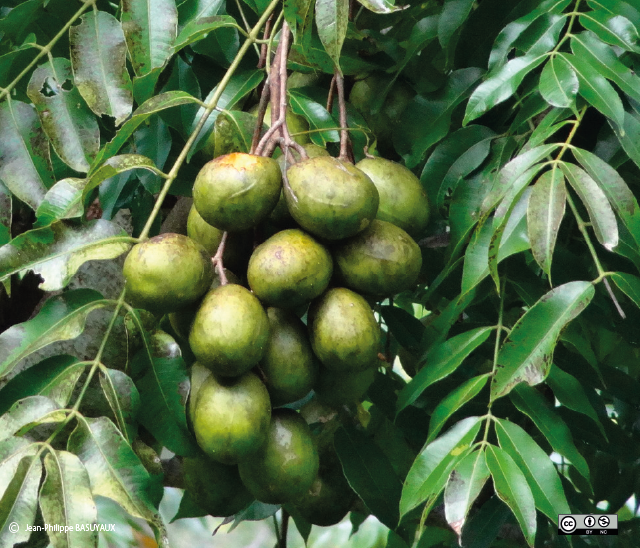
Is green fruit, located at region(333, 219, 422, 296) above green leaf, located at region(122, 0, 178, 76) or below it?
below

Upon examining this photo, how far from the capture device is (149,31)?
45.7 inches

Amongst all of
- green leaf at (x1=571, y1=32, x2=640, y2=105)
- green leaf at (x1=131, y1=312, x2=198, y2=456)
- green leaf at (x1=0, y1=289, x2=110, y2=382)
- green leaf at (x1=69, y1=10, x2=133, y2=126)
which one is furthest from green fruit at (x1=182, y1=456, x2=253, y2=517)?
green leaf at (x1=571, y1=32, x2=640, y2=105)

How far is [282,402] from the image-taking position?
1.07 metres

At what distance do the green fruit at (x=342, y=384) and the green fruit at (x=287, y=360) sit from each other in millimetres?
28

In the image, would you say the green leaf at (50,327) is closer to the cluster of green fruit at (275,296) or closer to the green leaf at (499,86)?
the cluster of green fruit at (275,296)

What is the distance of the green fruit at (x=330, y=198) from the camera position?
99 centimetres


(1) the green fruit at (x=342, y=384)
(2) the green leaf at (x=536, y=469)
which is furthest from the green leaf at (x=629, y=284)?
(1) the green fruit at (x=342, y=384)

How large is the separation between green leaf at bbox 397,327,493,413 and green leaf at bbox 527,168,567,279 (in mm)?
211

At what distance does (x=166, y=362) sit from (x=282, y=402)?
0.17m

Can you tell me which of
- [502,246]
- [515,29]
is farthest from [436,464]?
[515,29]

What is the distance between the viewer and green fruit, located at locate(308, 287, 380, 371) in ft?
3.25

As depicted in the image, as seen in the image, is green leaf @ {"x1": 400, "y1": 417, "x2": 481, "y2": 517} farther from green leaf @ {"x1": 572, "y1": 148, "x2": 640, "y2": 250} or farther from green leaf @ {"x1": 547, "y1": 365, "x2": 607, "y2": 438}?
green leaf @ {"x1": 572, "y1": 148, "x2": 640, "y2": 250}

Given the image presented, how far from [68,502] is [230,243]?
0.40 m

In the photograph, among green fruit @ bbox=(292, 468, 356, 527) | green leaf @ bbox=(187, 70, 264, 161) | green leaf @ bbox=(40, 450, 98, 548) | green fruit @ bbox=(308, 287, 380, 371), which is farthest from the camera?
green fruit @ bbox=(292, 468, 356, 527)
